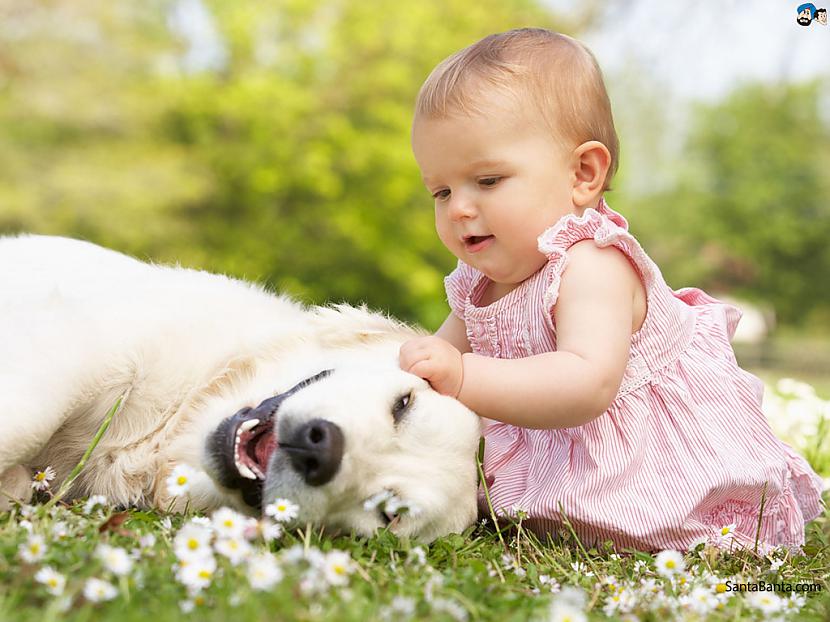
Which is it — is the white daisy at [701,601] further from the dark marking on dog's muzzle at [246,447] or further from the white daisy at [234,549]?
the dark marking on dog's muzzle at [246,447]

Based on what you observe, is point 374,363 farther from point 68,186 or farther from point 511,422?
→ point 68,186

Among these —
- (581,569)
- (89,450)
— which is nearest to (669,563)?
(581,569)

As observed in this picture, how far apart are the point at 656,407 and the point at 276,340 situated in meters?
1.32

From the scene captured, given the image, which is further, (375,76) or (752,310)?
(752,310)

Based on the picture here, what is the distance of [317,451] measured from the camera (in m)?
2.47

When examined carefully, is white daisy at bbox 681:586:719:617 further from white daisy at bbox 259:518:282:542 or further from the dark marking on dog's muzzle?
the dark marking on dog's muzzle

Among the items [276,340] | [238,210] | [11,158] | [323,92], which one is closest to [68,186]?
[11,158]

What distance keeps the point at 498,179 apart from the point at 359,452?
0.99 meters

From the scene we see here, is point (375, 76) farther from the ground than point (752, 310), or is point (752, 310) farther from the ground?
point (375, 76)

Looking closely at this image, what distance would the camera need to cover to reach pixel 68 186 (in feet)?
63.6

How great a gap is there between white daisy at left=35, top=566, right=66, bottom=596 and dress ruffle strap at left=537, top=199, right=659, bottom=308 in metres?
1.64

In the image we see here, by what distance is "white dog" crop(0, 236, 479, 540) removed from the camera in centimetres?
260

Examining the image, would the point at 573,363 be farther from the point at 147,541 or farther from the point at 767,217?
the point at 767,217

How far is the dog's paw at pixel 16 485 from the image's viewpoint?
2688 mm
